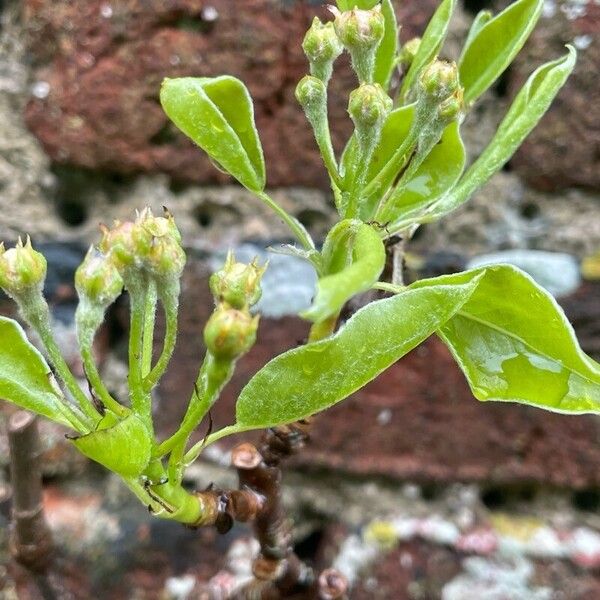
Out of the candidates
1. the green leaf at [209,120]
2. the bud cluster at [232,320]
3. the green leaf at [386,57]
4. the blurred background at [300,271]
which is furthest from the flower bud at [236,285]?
the blurred background at [300,271]

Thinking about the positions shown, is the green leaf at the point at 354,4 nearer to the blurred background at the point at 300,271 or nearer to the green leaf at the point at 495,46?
the green leaf at the point at 495,46

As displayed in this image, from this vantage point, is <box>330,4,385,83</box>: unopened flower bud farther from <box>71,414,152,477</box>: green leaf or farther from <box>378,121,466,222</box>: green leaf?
<box>71,414,152,477</box>: green leaf

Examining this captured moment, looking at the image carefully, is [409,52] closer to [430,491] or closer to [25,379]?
Result: [25,379]

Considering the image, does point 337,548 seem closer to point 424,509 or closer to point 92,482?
point 424,509

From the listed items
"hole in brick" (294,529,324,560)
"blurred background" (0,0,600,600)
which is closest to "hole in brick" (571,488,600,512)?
"blurred background" (0,0,600,600)

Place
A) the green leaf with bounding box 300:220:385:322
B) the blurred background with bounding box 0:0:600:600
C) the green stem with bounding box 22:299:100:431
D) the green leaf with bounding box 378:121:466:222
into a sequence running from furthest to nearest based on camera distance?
1. the blurred background with bounding box 0:0:600:600
2. the green leaf with bounding box 378:121:466:222
3. the green stem with bounding box 22:299:100:431
4. the green leaf with bounding box 300:220:385:322

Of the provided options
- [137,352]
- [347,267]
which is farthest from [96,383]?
[347,267]
